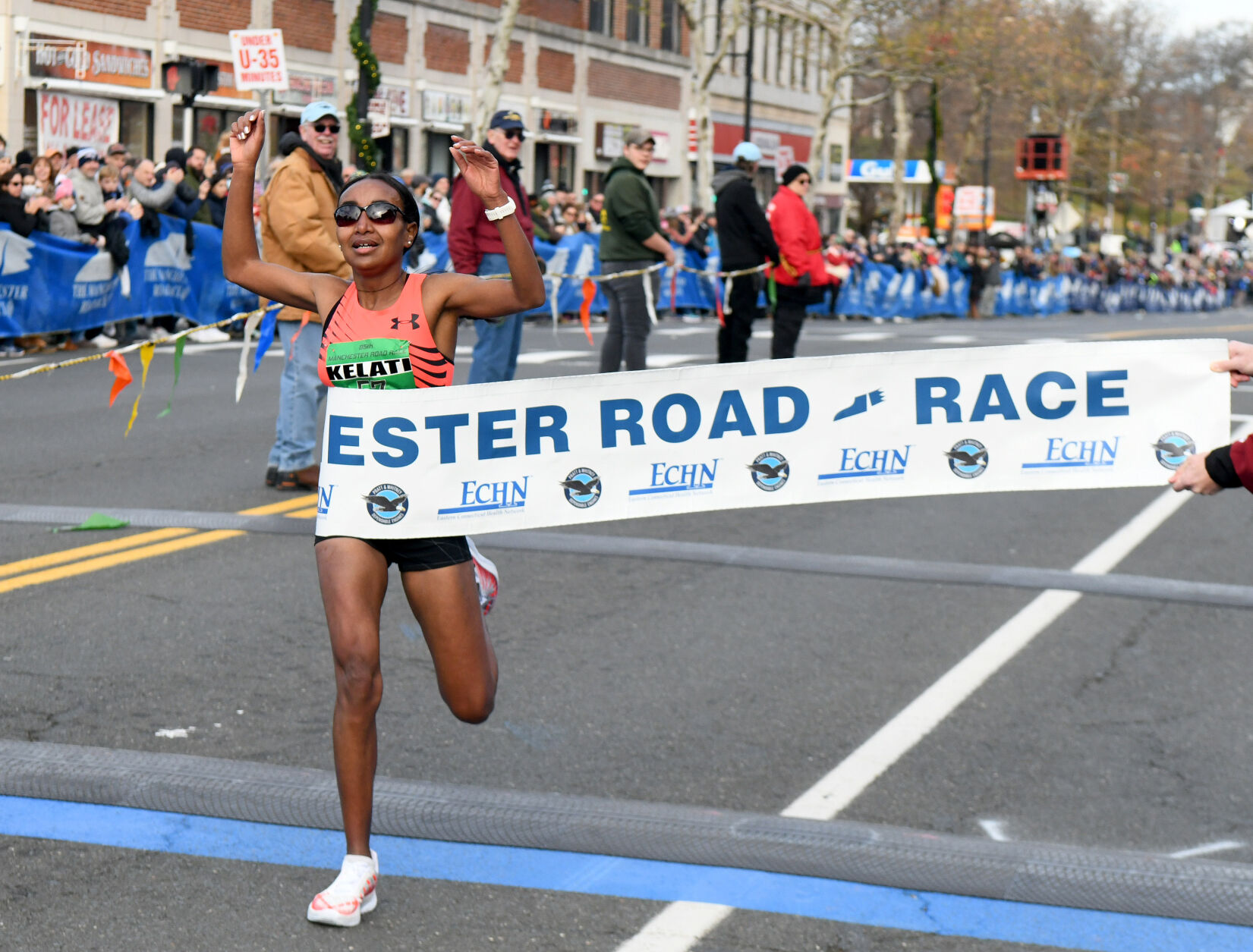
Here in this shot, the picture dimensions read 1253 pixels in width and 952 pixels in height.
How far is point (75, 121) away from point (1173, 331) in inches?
780

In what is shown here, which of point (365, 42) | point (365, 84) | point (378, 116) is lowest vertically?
point (378, 116)

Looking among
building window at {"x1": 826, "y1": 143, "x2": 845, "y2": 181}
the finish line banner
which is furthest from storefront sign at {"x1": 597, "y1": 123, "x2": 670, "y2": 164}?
the finish line banner

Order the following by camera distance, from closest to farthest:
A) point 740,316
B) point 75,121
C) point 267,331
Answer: point 267,331, point 740,316, point 75,121

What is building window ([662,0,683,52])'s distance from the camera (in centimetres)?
5622

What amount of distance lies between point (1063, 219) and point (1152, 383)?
84056 millimetres

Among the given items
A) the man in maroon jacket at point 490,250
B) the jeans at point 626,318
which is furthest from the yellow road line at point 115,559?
the jeans at point 626,318

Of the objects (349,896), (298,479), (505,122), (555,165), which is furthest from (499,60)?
(349,896)

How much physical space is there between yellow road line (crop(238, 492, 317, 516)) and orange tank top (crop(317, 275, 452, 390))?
16.2ft

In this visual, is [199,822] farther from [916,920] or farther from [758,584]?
[758,584]

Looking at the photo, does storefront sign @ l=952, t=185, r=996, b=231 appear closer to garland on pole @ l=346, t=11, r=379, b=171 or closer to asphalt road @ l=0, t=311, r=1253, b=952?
garland on pole @ l=346, t=11, r=379, b=171

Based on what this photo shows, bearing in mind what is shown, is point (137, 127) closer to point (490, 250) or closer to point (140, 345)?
point (490, 250)

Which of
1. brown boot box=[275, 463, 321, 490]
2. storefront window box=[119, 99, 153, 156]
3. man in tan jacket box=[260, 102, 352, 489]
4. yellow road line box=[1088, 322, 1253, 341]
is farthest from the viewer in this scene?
storefront window box=[119, 99, 153, 156]

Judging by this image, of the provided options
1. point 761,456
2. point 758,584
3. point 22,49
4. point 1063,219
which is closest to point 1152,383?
point 761,456

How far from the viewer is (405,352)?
4516 millimetres
